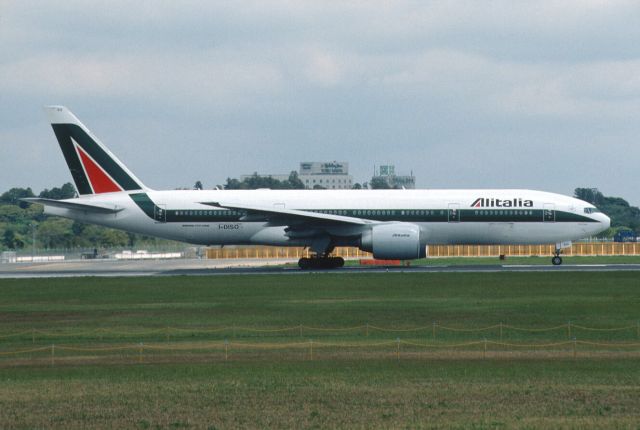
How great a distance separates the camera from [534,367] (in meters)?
27.0

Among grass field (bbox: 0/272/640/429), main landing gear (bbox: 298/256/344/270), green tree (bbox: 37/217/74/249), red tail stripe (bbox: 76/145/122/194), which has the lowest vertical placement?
grass field (bbox: 0/272/640/429)

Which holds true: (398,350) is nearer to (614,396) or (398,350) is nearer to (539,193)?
(614,396)

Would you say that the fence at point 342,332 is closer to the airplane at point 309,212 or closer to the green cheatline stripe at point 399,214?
the airplane at point 309,212

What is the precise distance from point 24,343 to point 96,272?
116 ft

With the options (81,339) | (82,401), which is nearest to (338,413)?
(82,401)

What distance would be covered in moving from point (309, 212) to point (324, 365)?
118 ft

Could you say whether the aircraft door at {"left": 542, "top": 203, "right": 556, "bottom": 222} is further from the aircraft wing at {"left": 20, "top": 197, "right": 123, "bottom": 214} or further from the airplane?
the aircraft wing at {"left": 20, "top": 197, "right": 123, "bottom": 214}

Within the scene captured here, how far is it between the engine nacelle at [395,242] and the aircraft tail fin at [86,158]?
16641 mm

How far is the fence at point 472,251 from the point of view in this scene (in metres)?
94.9

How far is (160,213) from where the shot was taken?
6419 cm

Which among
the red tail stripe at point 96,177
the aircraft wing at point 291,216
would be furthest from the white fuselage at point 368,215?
the red tail stripe at point 96,177

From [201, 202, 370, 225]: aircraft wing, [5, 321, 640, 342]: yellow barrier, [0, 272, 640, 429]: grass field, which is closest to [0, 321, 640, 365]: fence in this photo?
[5, 321, 640, 342]: yellow barrier

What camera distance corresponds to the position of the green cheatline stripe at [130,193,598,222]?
62.9m

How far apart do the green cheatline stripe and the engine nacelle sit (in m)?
2.02
